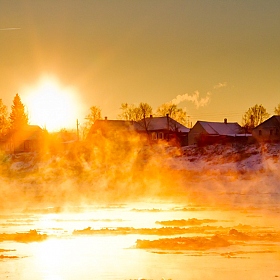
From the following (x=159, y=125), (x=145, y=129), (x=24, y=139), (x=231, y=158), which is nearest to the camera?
(x=231, y=158)

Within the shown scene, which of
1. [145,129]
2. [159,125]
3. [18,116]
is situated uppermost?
[18,116]

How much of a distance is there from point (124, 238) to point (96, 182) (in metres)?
30.6

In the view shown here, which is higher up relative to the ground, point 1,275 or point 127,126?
point 127,126

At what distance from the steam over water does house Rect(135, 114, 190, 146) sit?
34951mm

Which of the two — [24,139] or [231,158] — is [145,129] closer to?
[24,139]

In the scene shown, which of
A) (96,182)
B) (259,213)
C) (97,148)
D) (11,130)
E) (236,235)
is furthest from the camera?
(11,130)

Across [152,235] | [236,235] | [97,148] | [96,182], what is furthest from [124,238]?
[97,148]

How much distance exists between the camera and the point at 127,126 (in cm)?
10919

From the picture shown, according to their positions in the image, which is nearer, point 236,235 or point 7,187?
point 236,235

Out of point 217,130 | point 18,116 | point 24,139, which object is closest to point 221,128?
point 217,130

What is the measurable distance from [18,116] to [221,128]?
34618 millimetres

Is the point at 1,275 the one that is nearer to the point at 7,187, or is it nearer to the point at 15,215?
the point at 15,215

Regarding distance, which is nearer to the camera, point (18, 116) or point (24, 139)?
point (24, 139)

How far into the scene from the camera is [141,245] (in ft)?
66.0
